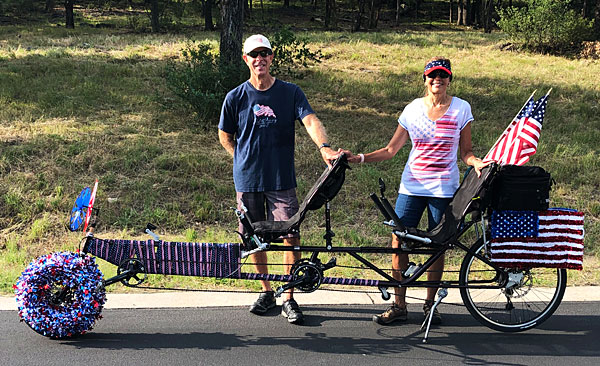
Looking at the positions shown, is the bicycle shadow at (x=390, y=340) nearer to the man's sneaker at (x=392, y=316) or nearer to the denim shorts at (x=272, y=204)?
the man's sneaker at (x=392, y=316)

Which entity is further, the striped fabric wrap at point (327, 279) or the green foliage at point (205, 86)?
the green foliage at point (205, 86)

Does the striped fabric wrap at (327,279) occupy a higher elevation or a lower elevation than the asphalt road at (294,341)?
higher

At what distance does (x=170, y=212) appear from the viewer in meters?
8.38

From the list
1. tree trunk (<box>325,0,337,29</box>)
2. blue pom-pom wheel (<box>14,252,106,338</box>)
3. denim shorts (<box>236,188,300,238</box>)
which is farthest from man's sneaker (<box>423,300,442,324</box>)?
tree trunk (<box>325,0,337,29</box>)

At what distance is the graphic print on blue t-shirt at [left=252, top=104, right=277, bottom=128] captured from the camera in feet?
16.6

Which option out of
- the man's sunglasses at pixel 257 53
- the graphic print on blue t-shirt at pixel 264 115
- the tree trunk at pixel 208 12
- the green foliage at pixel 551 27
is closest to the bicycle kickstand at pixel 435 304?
the graphic print on blue t-shirt at pixel 264 115

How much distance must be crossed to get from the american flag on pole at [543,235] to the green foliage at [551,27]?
16.2 m

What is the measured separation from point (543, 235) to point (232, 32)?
9109 millimetres

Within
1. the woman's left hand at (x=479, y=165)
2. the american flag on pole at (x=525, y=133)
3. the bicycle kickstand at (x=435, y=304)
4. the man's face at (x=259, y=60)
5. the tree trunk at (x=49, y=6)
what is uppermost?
the tree trunk at (x=49, y=6)

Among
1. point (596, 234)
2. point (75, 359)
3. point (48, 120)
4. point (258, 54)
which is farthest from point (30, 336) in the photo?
point (48, 120)

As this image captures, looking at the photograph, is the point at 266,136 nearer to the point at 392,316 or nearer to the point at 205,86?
the point at 392,316

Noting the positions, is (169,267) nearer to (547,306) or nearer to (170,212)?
(547,306)

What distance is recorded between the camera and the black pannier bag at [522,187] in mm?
4586

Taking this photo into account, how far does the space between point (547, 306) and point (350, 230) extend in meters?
3.24
